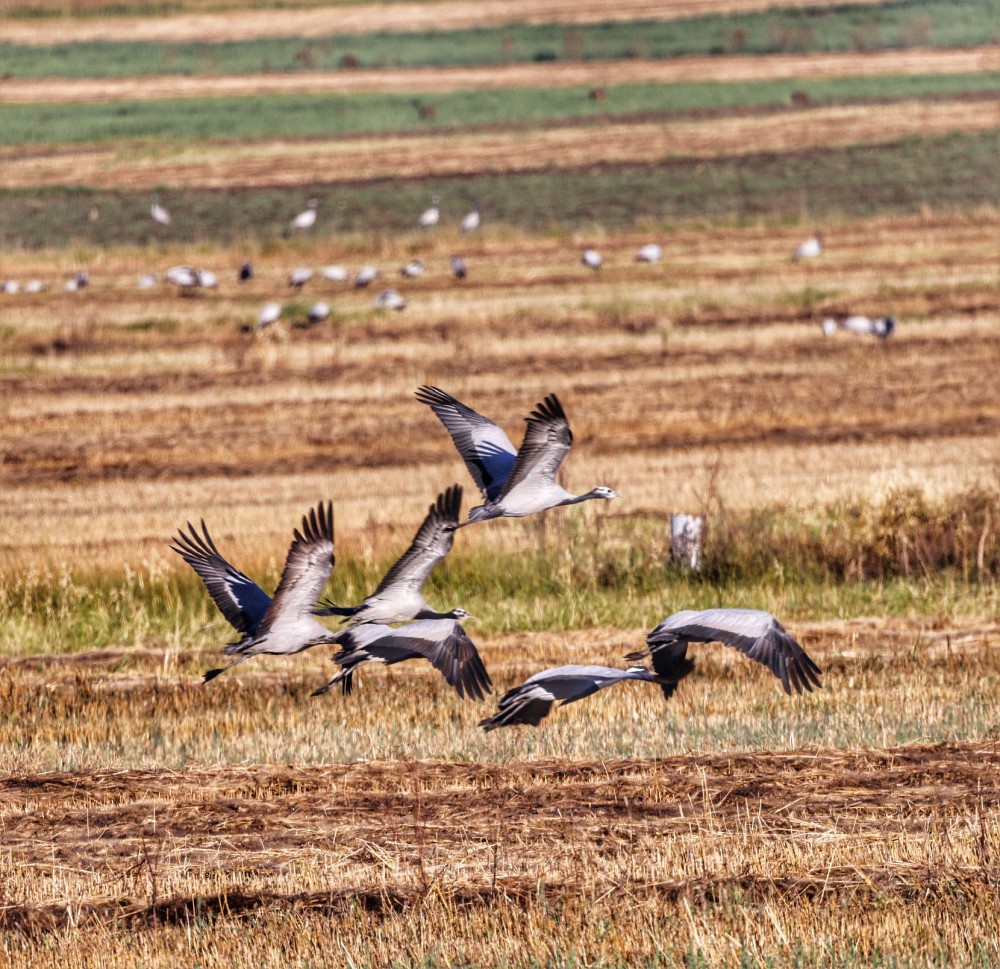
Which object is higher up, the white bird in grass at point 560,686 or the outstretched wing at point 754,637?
the outstretched wing at point 754,637

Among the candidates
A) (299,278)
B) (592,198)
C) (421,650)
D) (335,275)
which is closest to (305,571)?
(421,650)

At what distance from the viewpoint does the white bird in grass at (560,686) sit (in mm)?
7633

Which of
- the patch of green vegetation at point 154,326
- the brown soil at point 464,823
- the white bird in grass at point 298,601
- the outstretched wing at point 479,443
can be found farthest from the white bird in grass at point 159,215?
the white bird in grass at point 298,601

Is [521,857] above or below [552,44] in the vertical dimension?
below

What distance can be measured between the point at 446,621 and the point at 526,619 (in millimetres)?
5346

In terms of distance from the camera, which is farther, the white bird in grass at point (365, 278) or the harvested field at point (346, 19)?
the harvested field at point (346, 19)

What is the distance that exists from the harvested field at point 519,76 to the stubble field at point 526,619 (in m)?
34.2

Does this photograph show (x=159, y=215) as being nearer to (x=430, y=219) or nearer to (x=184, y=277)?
(x=430, y=219)

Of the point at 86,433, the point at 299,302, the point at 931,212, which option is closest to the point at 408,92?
the point at 931,212

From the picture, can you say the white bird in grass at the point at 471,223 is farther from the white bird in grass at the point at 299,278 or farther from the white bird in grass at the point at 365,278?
the white bird in grass at the point at 299,278

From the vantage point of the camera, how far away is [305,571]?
7793mm

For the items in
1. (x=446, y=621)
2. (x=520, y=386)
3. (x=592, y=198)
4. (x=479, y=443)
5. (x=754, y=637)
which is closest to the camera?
(x=754, y=637)

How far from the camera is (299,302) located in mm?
30578

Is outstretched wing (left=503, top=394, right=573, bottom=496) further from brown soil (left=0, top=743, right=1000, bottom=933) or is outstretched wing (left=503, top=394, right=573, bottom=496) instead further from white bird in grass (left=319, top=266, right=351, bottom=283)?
white bird in grass (left=319, top=266, right=351, bottom=283)
